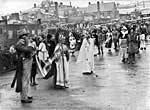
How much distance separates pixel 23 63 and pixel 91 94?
86.3 inches

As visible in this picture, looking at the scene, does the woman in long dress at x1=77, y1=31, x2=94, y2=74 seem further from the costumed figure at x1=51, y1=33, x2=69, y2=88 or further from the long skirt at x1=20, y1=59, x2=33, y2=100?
the long skirt at x1=20, y1=59, x2=33, y2=100

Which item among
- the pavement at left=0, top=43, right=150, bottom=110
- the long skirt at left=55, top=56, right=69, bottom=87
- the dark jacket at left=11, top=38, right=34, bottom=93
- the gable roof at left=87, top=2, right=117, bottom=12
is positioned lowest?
the pavement at left=0, top=43, right=150, bottom=110

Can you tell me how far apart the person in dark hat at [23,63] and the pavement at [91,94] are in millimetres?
348

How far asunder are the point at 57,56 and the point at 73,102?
225cm

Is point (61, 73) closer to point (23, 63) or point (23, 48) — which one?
point (23, 63)

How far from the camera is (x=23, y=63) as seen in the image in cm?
852

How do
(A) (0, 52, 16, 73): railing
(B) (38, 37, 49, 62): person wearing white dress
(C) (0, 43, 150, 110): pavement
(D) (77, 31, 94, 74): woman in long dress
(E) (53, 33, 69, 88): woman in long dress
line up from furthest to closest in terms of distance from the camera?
(A) (0, 52, 16, 73): railing
(B) (38, 37, 49, 62): person wearing white dress
(D) (77, 31, 94, 74): woman in long dress
(E) (53, 33, 69, 88): woman in long dress
(C) (0, 43, 150, 110): pavement

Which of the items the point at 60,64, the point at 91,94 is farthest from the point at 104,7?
the point at 91,94

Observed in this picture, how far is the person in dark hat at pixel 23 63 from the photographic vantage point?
8423 mm

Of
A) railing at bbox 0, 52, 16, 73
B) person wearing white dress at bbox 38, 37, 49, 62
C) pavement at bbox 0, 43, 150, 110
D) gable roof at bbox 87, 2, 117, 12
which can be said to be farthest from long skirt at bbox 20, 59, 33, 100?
gable roof at bbox 87, 2, 117, 12

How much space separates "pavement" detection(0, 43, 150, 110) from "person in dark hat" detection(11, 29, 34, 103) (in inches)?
13.7

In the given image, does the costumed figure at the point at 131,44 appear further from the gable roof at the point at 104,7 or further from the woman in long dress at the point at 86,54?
the gable roof at the point at 104,7

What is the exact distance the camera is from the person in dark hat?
8.42 meters

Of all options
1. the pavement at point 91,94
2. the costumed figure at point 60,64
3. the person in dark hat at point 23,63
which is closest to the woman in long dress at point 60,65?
the costumed figure at point 60,64
